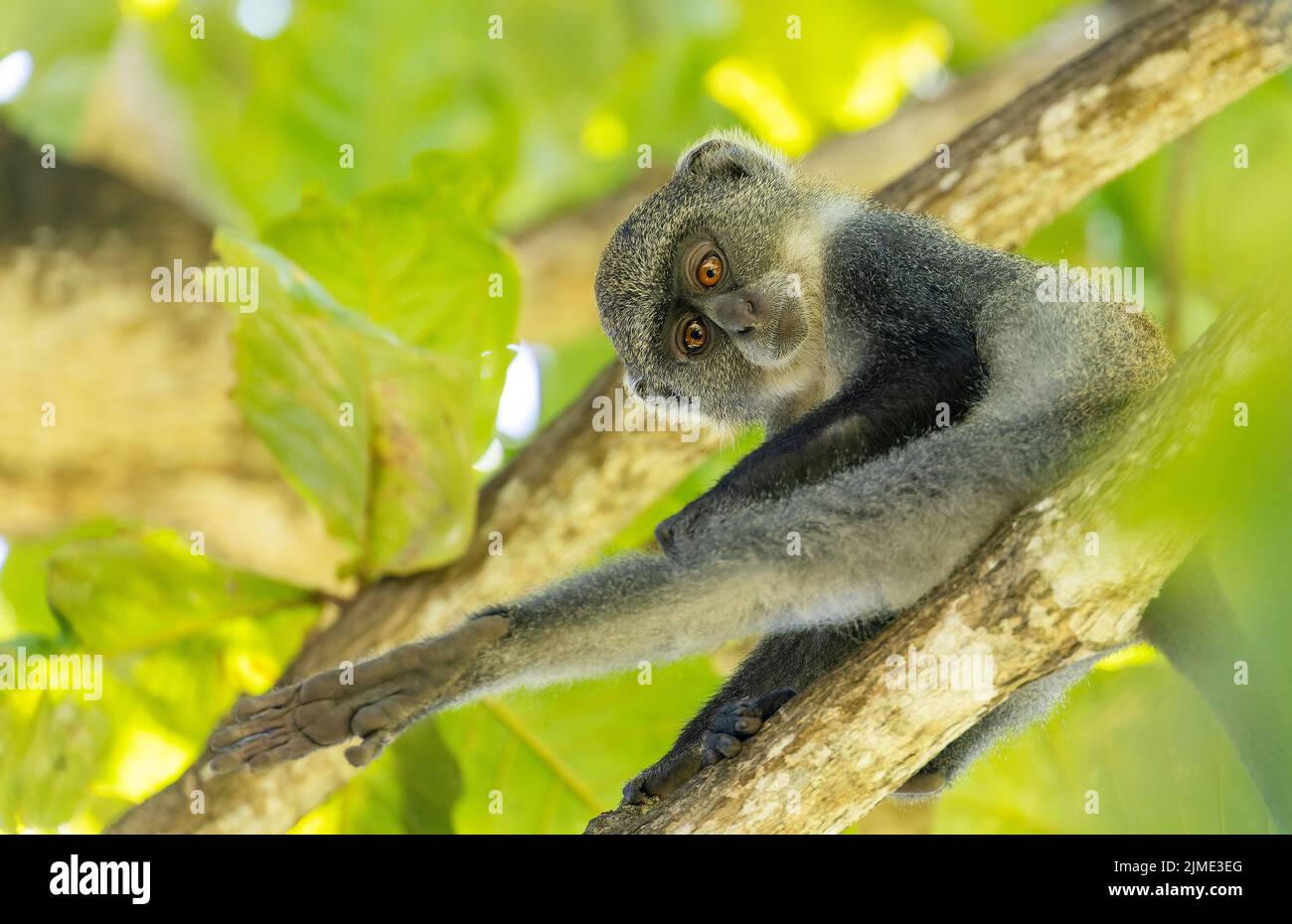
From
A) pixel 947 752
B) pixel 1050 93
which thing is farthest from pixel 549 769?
pixel 1050 93

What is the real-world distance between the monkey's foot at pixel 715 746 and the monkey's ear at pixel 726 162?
6.97 ft

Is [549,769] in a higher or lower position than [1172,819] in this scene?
higher

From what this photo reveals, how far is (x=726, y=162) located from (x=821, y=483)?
189cm

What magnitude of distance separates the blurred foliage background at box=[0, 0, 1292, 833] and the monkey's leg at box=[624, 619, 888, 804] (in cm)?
44

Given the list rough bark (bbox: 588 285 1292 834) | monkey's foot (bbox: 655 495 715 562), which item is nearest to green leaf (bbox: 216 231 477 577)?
monkey's foot (bbox: 655 495 715 562)

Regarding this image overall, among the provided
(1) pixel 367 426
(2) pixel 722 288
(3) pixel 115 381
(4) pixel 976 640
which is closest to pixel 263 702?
(1) pixel 367 426

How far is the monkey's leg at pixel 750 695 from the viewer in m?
3.24

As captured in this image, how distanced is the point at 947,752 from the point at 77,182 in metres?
4.81

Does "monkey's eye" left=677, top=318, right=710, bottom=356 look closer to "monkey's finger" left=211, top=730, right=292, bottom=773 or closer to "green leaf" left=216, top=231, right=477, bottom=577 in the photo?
"green leaf" left=216, top=231, right=477, bottom=577

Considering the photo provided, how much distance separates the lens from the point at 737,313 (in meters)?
4.12

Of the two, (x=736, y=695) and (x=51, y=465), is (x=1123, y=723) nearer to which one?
(x=736, y=695)

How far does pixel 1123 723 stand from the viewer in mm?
4742

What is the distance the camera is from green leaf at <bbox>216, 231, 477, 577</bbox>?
418 cm

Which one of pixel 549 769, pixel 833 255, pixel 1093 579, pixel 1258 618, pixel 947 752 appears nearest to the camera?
pixel 1258 618
